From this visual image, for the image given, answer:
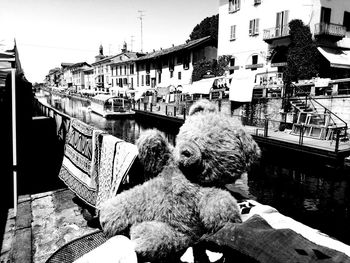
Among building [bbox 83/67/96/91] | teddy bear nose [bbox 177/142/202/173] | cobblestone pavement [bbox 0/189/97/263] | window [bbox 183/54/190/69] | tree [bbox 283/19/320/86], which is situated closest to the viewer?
teddy bear nose [bbox 177/142/202/173]

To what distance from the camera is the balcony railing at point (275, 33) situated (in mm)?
21859

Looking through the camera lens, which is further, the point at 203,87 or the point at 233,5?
the point at 233,5

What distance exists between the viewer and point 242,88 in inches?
709

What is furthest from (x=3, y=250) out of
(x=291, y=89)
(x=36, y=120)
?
(x=291, y=89)

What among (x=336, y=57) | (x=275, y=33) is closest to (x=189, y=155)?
(x=336, y=57)

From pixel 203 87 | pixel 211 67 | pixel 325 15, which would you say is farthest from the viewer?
pixel 211 67

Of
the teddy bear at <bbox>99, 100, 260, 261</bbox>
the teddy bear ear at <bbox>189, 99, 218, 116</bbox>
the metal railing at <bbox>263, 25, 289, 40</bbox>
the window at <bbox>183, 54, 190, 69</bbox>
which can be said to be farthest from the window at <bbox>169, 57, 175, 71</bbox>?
the teddy bear at <bbox>99, 100, 260, 261</bbox>

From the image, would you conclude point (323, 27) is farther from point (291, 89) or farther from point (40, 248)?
point (40, 248)

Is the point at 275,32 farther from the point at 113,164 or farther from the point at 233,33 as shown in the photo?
the point at 113,164

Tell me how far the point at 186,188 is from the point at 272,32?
2524 centimetres

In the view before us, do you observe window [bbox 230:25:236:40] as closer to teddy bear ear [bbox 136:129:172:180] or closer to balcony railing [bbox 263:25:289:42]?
balcony railing [bbox 263:25:289:42]

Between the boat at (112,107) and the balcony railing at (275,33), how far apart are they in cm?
1738

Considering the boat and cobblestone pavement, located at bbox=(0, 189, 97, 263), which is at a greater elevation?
the boat

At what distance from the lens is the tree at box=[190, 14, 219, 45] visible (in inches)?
1981
